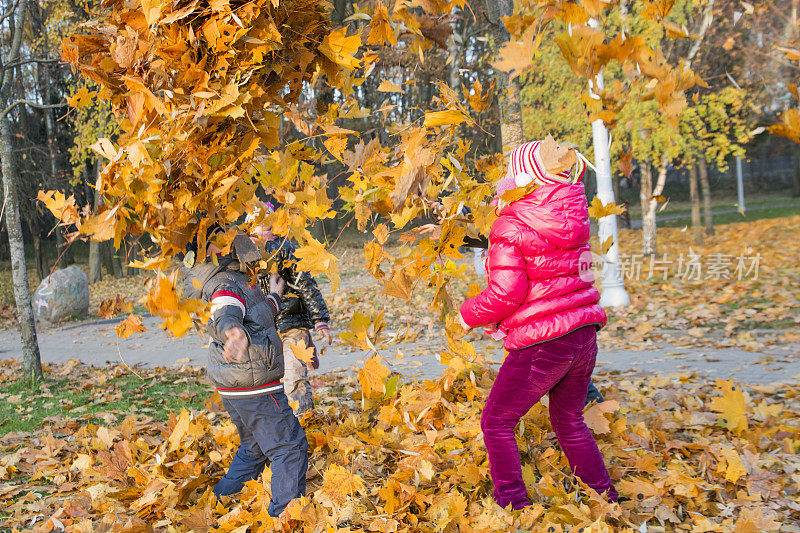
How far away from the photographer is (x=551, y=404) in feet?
8.33

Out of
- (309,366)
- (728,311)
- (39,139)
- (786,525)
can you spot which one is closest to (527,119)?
(728,311)

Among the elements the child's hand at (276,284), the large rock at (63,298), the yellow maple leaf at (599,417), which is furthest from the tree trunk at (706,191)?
the large rock at (63,298)

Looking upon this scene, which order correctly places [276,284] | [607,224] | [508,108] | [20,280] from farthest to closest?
1. [607,224]
2. [508,108]
3. [20,280]
4. [276,284]

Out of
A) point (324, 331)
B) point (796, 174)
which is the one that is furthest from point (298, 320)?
point (796, 174)

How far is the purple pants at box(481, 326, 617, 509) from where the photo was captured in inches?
92.2

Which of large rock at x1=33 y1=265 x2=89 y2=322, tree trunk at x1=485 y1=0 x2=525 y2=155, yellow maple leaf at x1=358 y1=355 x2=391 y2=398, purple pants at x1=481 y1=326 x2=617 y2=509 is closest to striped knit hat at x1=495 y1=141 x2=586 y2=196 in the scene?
purple pants at x1=481 y1=326 x2=617 y2=509

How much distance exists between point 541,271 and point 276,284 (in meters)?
1.90

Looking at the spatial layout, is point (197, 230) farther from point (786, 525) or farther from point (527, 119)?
point (527, 119)

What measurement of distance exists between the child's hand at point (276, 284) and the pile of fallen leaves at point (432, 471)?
0.79m

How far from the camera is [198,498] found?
9.62 ft

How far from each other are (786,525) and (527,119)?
11.5 meters

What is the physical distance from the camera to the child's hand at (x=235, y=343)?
2184 mm

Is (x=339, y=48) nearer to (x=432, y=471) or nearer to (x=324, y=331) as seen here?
(x=324, y=331)

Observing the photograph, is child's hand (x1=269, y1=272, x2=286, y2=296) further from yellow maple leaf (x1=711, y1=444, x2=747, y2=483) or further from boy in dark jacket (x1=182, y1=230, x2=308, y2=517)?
yellow maple leaf (x1=711, y1=444, x2=747, y2=483)
